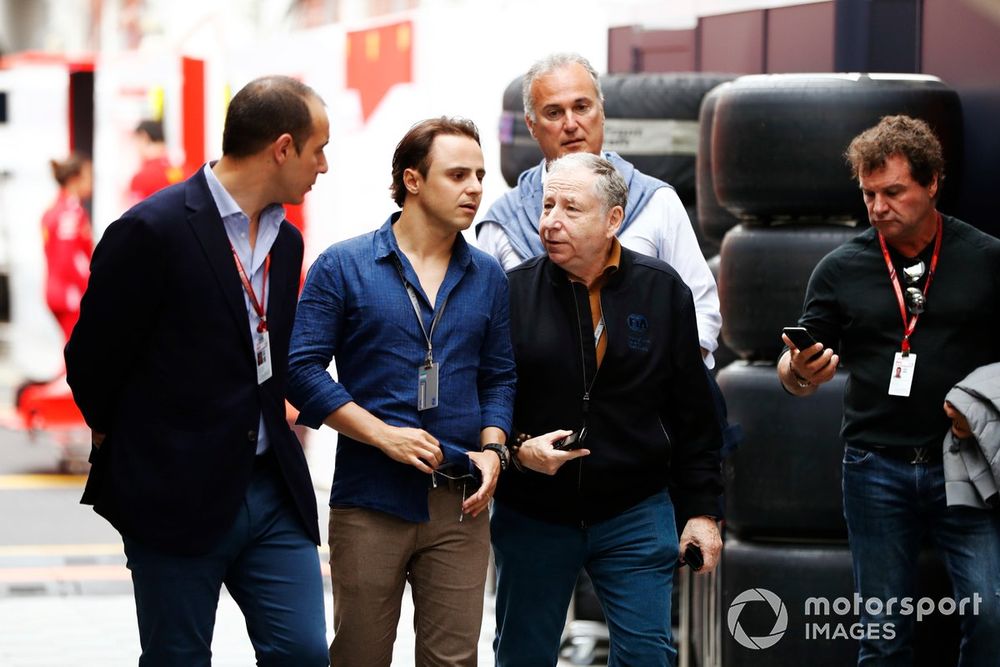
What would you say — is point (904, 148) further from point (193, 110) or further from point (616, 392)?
point (193, 110)

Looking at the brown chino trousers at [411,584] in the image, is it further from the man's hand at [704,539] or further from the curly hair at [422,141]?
the curly hair at [422,141]

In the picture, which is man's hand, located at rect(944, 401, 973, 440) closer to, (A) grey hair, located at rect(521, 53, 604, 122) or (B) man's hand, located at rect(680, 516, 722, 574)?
(B) man's hand, located at rect(680, 516, 722, 574)

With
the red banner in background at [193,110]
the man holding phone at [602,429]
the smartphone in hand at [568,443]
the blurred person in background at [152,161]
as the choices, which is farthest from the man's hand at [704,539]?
the red banner in background at [193,110]

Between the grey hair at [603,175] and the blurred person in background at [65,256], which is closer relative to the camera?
the grey hair at [603,175]

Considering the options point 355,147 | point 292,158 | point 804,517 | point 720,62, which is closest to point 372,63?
point 355,147

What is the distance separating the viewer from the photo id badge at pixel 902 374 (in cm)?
398

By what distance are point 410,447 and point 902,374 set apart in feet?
4.35

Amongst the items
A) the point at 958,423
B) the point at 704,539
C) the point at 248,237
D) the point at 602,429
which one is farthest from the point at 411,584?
the point at 958,423

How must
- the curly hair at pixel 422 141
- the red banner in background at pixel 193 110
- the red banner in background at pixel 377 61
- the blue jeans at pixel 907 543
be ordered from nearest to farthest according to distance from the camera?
the curly hair at pixel 422 141, the blue jeans at pixel 907 543, the red banner in background at pixel 377 61, the red banner in background at pixel 193 110

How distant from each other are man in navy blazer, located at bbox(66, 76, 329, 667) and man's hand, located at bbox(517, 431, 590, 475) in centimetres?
47

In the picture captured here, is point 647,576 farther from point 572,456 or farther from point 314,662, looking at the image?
point 314,662

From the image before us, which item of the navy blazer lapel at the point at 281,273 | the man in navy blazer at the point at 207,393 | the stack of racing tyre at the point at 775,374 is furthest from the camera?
the stack of racing tyre at the point at 775,374

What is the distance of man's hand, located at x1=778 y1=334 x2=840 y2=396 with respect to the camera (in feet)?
12.7

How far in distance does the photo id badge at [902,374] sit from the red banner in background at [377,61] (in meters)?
5.51
